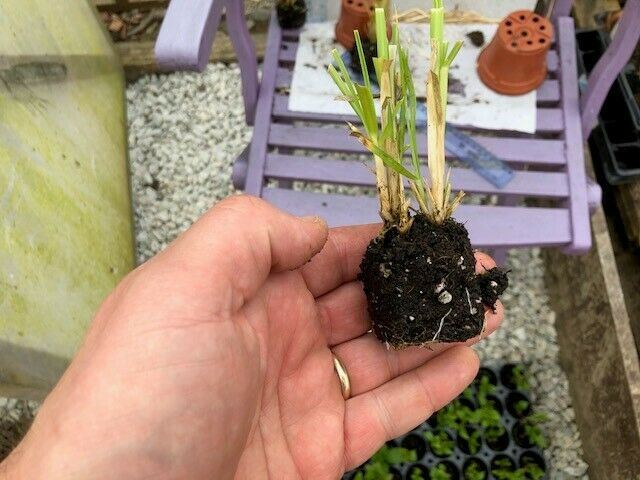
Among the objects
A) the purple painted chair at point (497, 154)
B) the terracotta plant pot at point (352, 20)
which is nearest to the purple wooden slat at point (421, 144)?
the purple painted chair at point (497, 154)

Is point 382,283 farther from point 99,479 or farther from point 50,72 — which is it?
point 50,72

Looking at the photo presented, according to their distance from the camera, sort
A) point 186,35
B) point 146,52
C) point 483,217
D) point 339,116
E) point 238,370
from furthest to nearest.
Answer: point 146,52
point 339,116
point 483,217
point 186,35
point 238,370

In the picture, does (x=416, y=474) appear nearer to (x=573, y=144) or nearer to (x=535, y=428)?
(x=535, y=428)

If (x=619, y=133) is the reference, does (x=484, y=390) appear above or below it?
below

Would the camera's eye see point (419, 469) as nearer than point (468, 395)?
Yes

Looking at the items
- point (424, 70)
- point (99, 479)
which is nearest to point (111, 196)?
point (424, 70)

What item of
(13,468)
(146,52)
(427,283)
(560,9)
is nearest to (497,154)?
(560,9)

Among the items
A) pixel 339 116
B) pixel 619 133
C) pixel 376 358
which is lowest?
pixel 619 133
